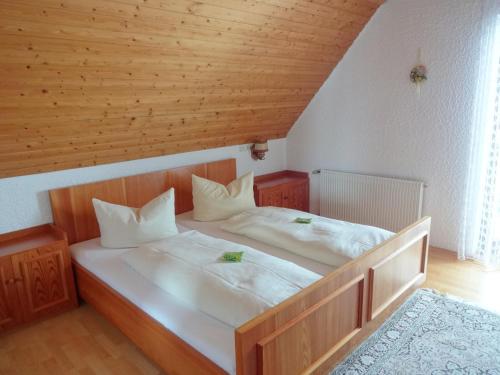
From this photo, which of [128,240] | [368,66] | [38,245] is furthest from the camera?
[368,66]

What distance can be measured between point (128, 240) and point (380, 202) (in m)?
2.48

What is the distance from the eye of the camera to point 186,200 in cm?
377

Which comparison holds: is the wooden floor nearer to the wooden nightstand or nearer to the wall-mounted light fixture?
the wooden nightstand

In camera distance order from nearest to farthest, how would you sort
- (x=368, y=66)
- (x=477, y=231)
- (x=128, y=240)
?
(x=128, y=240) < (x=477, y=231) < (x=368, y=66)

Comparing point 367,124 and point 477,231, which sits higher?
point 367,124

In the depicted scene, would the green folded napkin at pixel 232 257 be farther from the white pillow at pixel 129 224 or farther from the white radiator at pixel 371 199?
the white radiator at pixel 371 199

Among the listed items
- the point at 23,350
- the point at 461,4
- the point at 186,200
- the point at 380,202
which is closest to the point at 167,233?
the point at 186,200

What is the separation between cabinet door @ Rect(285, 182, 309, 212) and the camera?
434 cm

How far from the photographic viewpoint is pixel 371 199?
155 inches

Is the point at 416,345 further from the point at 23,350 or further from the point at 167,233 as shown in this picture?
the point at 23,350

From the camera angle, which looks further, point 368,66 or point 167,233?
point 368,66

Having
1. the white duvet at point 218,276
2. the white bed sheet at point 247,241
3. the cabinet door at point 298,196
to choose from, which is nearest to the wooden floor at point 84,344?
the white duvet at point 218,276

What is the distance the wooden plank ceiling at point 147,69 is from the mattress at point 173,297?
0.79 m

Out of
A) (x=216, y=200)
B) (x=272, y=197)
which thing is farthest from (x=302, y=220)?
(x=272, y=197)
